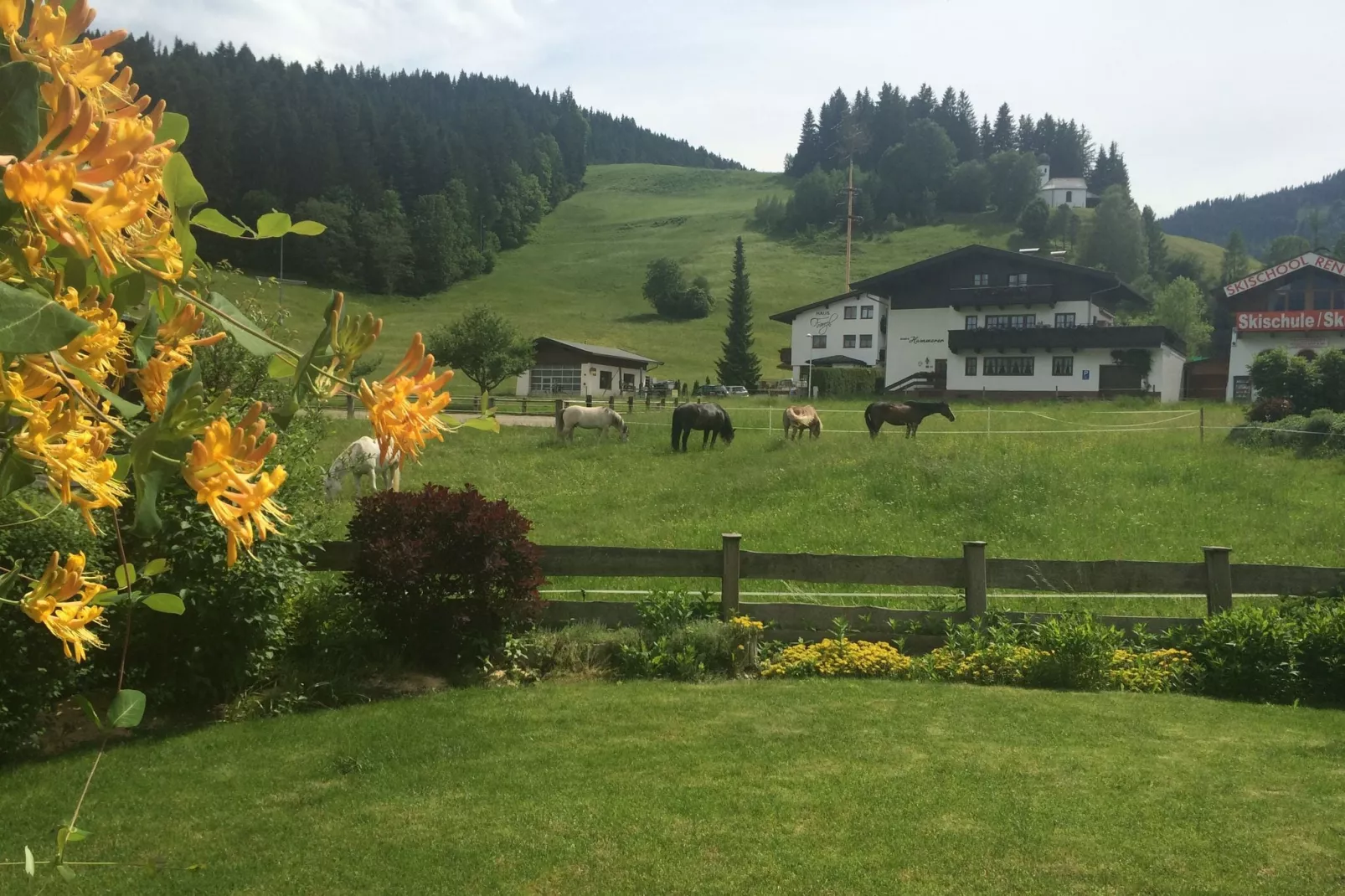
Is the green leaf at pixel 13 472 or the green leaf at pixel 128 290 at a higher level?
the green leaf at pixel 128 290

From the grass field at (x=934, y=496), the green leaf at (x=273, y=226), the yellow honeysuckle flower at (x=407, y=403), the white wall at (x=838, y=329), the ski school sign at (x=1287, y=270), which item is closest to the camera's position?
the yellow honeysuckle flower at (x=407, y=403)

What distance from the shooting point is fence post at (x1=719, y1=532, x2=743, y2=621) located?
29.9 ft

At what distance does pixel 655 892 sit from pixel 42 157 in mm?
4385

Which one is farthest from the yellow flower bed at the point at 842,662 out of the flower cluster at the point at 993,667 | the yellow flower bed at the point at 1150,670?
the yellow flower bed at the point at 1150,670

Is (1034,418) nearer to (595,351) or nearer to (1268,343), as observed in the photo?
(1268,343)

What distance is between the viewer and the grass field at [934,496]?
13.8m

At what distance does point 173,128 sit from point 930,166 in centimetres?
13235

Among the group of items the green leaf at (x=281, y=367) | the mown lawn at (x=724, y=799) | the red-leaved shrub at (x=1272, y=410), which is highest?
the red-leaved shrub at (x=1272, y=410)

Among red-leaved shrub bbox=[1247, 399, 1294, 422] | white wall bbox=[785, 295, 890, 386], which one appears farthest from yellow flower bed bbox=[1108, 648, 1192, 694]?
white wall bbox=[785, 295, 890, 386]

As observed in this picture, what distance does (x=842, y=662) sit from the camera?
8.78m

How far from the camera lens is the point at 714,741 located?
22.0 ft

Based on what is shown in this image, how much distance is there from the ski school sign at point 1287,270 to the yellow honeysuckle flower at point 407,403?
5285 cm

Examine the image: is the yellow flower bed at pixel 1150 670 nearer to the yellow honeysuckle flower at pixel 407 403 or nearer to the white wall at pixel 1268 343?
the yellow honeysuckle flower at pixel 407 403

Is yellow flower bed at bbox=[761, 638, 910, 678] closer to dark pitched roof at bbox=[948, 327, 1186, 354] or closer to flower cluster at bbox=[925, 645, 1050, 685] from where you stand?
flower cluster at bbox=[925, 645, 1050, 685]
